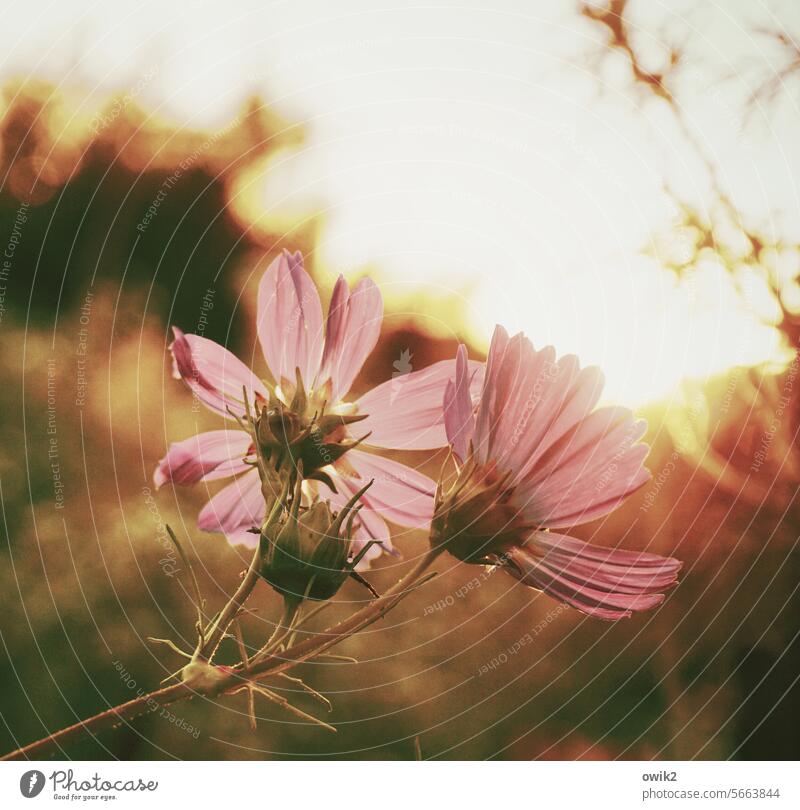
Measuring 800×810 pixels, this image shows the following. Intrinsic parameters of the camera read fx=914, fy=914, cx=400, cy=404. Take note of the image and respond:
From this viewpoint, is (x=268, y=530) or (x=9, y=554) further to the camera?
(x=9, y=554)

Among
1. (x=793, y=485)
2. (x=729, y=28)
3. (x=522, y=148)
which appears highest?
(x=729, y=28)

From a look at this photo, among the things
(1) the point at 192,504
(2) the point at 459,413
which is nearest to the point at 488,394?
(2) the point at 459,413

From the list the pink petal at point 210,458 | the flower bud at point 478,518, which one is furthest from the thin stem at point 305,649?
the pink petal at point 210,458

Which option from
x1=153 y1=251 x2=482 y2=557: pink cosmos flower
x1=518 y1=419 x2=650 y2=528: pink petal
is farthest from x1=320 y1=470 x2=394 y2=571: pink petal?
x1=518 y1=419 x2=650 y2=528: pink petal

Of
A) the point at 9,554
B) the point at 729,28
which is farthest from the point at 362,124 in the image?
the point at 9,554

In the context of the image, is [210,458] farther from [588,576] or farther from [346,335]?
[588,576]

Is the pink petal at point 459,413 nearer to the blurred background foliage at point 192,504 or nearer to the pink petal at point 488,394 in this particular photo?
the pink petal at point 488,394

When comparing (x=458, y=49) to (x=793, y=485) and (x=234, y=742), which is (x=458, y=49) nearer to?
(x=793, y=485)
